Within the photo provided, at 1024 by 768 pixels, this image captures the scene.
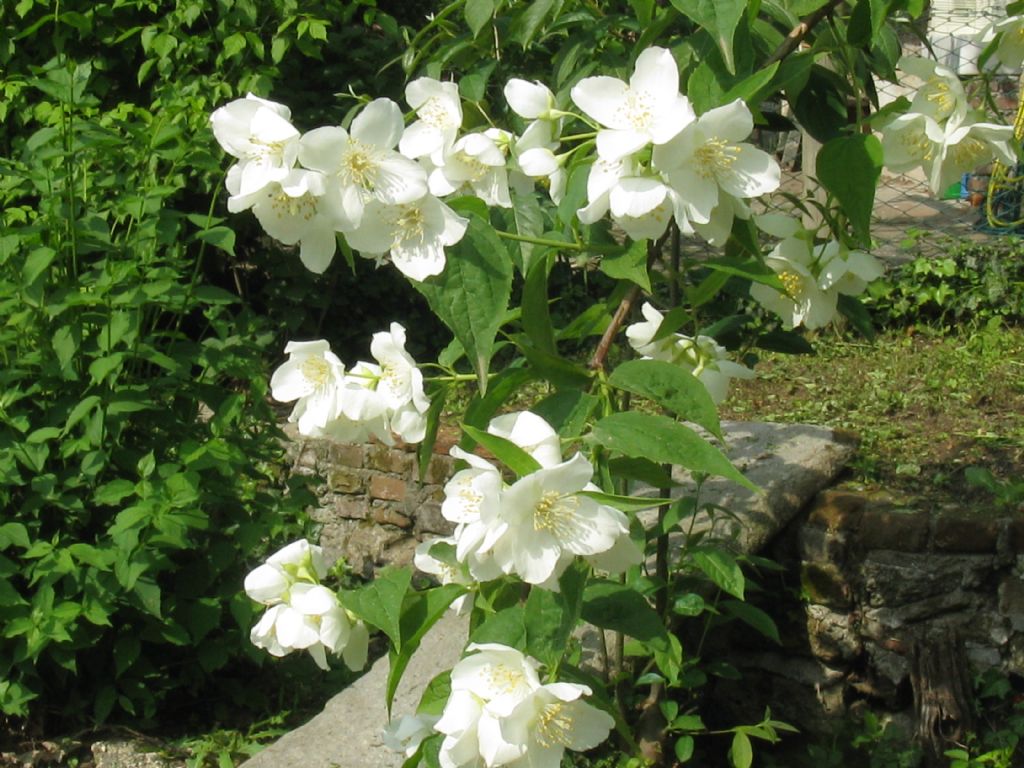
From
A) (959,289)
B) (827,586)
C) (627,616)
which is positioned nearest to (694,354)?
(627,616)

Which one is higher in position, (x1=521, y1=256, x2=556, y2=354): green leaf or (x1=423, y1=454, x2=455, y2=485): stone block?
(x1=521, y1=256, x2=556, y2=354): green leaf

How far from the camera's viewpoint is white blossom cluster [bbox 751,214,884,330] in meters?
1.76

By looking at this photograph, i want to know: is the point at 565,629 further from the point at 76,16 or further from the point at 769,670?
the point at 76,16

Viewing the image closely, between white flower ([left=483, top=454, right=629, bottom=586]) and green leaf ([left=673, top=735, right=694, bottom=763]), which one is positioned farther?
green leaf ([left=673, top=735, right=694, bottom=763])

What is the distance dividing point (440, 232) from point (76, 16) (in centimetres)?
359

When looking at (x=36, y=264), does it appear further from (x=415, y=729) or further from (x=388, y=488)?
(x=388, y=488)

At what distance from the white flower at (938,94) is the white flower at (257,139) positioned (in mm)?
759

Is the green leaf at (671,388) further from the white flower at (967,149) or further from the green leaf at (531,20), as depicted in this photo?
the green leaf at (531,20)

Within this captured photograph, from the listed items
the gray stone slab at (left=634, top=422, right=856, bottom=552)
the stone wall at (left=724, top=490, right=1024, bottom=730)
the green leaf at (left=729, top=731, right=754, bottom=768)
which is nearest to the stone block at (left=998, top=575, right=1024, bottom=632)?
the stone wall at (left=724, top=490, right=1024, bottom=730)

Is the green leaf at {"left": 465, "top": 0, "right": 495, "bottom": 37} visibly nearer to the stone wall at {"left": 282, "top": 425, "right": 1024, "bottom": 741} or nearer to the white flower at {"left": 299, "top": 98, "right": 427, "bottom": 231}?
the white flower at {"left": 299, "top": 98, "right": 427, "bottom": 231}

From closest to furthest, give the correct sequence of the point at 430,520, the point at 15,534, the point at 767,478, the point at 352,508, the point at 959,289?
the point at 15,534 < the point at 767,478 < the point at 430,520 < the point at 352,508 < the point at 959,289

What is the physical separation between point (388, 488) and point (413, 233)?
9.94 ft

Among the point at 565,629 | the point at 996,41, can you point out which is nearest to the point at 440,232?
the point at 565,629

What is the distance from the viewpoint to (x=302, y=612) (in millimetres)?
1604
